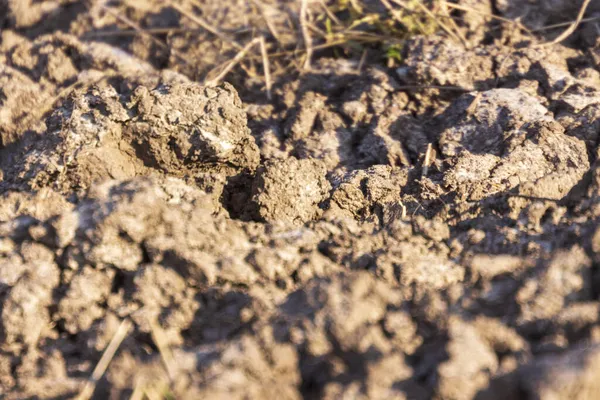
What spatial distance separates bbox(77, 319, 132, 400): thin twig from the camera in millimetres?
1699

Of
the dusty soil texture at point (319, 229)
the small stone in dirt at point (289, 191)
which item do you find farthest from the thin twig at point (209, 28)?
the small stone in dirt at point (289, 191)

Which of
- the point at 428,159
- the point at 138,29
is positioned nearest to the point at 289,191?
the point at 428,159

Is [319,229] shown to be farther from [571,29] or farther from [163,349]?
[571,29]

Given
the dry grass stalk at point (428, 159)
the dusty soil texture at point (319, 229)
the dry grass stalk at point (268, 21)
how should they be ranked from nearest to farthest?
the dusty soil texture at point (319, 229) → the dry grass stalk at point (428, 159) → the dry grass stalk at point (268, 21)

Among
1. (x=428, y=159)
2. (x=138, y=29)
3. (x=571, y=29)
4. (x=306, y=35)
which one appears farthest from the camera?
(x=138, y=29)

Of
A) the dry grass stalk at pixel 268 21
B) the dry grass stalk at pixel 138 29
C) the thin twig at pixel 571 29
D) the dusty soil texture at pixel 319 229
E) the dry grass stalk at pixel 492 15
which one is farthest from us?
the dry grass stalk at pixel 138 29

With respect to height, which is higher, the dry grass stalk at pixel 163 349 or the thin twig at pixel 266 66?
the dry grass stalk at pixel 163 349

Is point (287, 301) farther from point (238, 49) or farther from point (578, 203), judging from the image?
point (238, 49)

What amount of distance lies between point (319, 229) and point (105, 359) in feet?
2.43

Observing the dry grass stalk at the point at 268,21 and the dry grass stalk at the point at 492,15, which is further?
the dry grass stalk at the point at 268,21

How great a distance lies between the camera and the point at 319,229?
7.02 feet

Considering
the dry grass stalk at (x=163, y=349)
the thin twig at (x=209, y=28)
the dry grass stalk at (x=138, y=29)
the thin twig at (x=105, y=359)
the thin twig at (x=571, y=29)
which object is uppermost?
the dry grass stalk at (x=163, y=349)

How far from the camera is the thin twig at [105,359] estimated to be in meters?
1.70

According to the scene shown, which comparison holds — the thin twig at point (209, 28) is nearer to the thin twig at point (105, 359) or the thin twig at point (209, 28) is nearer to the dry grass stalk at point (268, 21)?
the dry grass stalk at point (268, 21)
